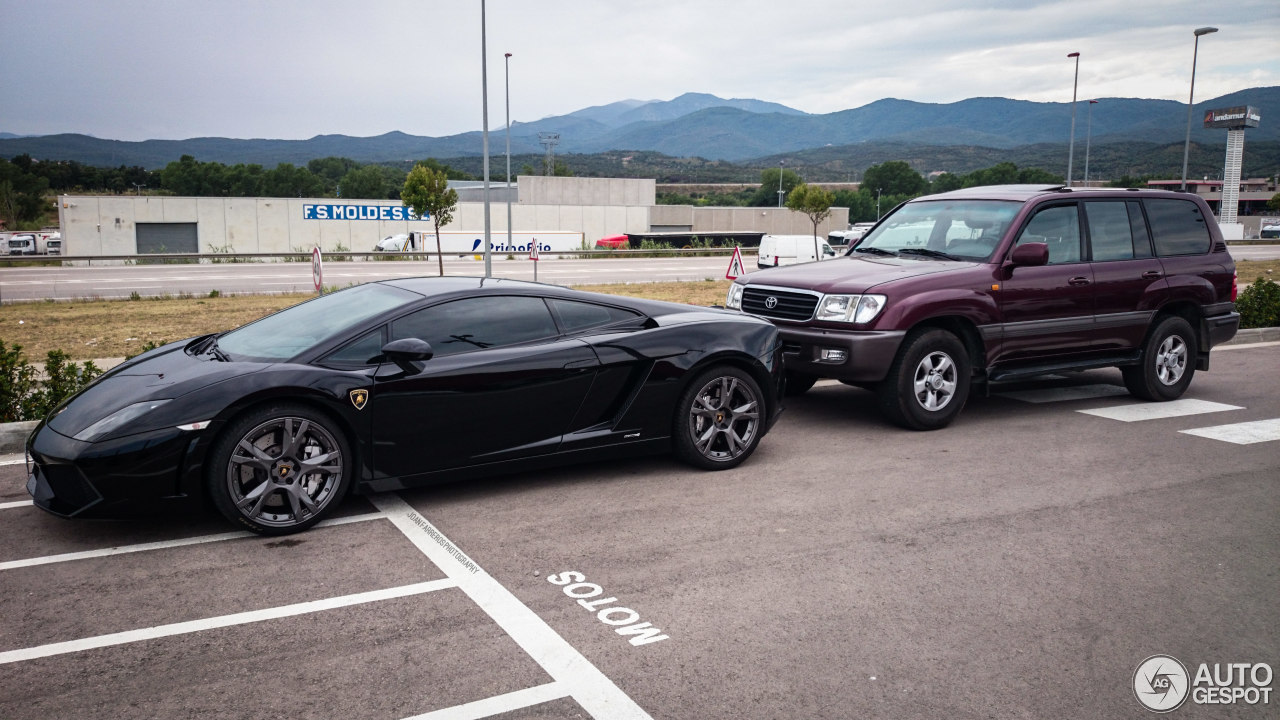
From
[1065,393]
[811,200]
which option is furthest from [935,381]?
[811,200]

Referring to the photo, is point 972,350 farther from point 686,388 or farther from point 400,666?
point 400,666

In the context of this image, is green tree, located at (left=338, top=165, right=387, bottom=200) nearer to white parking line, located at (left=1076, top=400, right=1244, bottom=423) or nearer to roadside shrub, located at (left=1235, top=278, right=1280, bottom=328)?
roadside shrub, located at (left=1235, top=278, right=1280, bottom=328)

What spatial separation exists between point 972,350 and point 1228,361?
5704 mm

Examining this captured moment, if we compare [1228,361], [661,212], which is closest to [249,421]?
[1228,361]

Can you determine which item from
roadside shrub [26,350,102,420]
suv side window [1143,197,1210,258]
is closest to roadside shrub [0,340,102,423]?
roadside shrub [26,350,102,420]

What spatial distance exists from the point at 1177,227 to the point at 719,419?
570 centimetres

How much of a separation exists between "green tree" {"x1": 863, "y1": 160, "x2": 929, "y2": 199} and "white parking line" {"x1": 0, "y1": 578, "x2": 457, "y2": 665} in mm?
117898

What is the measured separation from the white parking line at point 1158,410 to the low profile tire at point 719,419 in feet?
12.6

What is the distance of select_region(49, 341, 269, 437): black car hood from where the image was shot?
16.5ft

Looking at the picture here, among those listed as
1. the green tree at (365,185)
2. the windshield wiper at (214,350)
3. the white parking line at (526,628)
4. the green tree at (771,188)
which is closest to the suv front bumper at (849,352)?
the white parking line at (526,628)

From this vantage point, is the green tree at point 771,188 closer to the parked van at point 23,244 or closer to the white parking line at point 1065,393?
the parked van at point 23,244

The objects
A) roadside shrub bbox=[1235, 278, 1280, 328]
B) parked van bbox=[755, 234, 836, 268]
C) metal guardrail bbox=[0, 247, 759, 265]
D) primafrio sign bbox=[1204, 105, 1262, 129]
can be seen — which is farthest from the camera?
primafrio sign bbox=[1204, 105, 1262, 129]

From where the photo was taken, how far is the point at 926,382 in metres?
7.92

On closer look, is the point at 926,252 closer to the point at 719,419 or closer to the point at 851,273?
the point at 851,273
